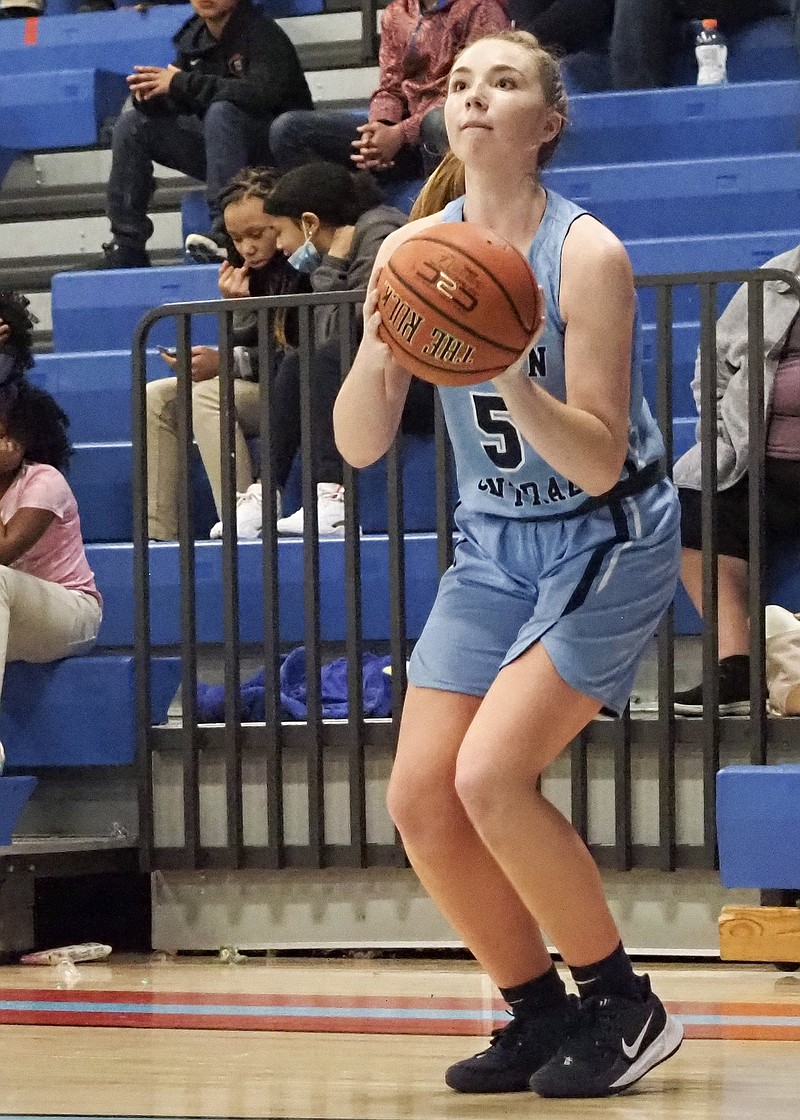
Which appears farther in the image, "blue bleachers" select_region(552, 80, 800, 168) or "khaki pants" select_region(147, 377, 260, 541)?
"blue bleachers" select_region(552, 80, 800, 168)

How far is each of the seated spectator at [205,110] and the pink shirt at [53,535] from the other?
5.32ft

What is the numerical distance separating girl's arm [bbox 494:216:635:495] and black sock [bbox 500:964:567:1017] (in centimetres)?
68

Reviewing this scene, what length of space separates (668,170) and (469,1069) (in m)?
3.92

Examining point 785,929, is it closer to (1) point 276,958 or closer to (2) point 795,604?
(2) point 795,604

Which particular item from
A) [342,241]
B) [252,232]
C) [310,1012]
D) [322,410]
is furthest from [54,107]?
[310,1012]

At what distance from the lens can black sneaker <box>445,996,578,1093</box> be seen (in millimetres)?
2559

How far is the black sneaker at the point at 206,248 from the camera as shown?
20.1 feet

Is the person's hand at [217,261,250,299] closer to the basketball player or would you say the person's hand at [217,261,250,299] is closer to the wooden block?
the wooden block

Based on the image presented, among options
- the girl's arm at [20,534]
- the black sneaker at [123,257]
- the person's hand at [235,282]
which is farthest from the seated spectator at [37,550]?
the black sneaker at [123,257]

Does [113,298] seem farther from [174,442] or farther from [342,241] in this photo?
[342,241]

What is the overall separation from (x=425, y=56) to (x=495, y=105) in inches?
144

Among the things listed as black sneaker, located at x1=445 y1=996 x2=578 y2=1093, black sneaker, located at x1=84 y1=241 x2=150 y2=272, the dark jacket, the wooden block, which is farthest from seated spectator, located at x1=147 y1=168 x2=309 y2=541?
black sneaker, located at x1=445 y1=996 x2=578 y2=1093

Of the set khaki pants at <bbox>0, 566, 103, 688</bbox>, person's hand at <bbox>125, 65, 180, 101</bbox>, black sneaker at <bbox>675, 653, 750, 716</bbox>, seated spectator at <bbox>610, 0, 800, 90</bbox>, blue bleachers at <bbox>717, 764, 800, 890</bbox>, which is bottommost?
blue bleachers at <bbox>717, 764, 800, 890</bbox>

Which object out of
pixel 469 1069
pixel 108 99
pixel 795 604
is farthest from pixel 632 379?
pixel 108 99
